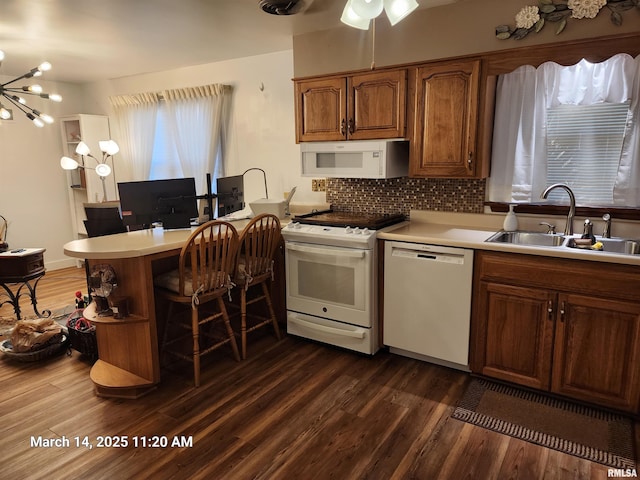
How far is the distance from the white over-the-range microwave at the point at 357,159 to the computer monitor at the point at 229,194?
2.18 feet

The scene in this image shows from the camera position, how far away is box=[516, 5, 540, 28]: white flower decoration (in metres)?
2.50

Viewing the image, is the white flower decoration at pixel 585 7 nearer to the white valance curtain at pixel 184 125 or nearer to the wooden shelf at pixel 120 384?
the white valance curtain at pixel 184 125

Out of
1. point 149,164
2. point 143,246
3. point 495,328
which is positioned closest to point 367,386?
point 495,328

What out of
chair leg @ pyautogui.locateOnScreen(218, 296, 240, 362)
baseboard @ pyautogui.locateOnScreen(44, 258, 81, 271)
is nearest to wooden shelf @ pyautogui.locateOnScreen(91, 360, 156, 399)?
chair leg @ pyautogui.locateOnScreen(218, 296, 240, 362)

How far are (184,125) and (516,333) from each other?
377 centimetres

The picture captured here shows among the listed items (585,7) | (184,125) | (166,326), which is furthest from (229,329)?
(585,7)

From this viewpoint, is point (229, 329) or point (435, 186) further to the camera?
point (435, 186)

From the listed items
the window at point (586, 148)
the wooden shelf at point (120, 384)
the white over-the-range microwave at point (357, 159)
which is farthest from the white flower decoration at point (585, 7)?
the wooden shelf at point (120, 384)

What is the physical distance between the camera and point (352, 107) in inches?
123

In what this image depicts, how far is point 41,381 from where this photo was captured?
2.75 metres

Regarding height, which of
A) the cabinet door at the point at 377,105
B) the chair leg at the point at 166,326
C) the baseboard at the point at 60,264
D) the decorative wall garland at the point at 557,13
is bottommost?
the baseboard at the point at 60,264

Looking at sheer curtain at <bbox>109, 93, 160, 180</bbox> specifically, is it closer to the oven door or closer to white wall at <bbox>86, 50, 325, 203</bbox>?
white wall at <bbox>86, 50, 325, 203</bbox>

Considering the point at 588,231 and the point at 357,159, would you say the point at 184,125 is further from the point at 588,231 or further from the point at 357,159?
the point at 588,231

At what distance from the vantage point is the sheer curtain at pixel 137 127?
16.2ft
